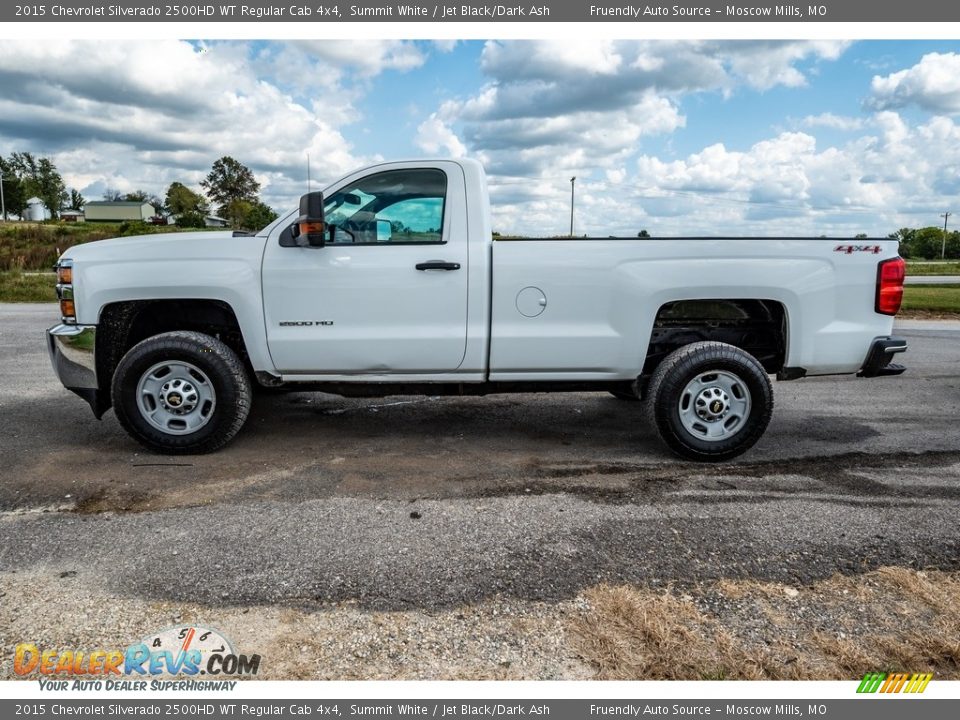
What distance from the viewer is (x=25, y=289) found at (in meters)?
17.7

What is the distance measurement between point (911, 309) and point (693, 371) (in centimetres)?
1328

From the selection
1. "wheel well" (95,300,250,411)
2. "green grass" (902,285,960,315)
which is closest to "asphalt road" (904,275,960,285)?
"green grass" (902,285,960,315)

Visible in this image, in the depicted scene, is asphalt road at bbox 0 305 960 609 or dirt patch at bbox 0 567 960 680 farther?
asphalt road at bbox 0 305 960 609

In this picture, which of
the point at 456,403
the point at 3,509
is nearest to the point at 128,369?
the point at 3,509

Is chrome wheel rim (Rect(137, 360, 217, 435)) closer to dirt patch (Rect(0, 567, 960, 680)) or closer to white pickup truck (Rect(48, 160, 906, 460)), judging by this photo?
white pickup truck (Rect(48, 160, 906, 460))

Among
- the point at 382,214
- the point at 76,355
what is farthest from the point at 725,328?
the point at 76,355

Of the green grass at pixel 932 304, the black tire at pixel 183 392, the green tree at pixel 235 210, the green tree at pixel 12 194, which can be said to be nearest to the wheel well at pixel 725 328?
the black tire at pixel 183 392

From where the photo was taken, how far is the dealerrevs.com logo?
7.97 feet

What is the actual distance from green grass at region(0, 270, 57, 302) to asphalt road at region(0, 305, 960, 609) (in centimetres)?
1261

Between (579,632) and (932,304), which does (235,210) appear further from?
(579,632)

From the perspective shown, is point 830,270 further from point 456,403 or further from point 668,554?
point 456,403

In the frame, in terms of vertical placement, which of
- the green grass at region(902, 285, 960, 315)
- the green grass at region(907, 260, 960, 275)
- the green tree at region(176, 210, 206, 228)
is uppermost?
the green tree at region(176, 210, 206, 228)

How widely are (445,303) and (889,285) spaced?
3.06 m

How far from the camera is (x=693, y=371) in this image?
4664 mm
